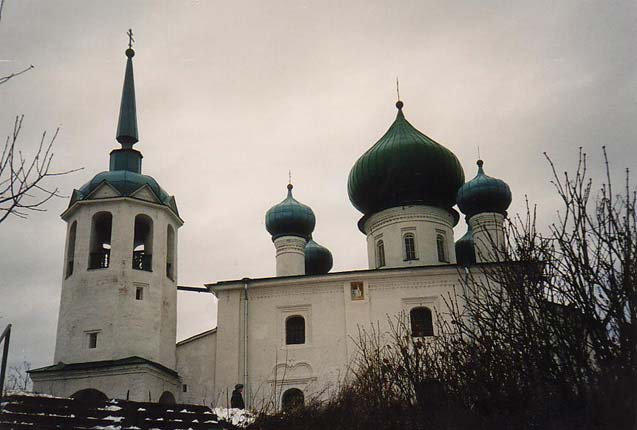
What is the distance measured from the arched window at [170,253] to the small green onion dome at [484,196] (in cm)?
995

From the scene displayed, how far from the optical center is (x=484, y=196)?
25844 millimetres

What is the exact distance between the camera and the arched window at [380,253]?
2628cm

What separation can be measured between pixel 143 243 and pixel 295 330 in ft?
18.5

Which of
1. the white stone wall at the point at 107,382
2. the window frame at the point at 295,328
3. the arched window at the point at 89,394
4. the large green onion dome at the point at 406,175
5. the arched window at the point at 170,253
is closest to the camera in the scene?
the white stone wall at the point at 107,382

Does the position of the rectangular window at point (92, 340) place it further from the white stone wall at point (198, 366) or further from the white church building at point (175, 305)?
the white stone wall at point (198, 366)

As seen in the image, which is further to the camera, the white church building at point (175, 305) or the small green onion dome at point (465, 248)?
the small green onion dome at point (465, 248)

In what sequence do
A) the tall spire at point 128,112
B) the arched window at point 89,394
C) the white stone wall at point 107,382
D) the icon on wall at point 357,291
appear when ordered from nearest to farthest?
the white stone wall at point 107,382
the arched window at point 89,394
the icon on wall at point 357,291
the tall spire at point 128,112

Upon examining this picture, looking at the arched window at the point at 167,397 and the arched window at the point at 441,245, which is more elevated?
the arched window at the point at 441,245

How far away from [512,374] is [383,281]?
14.7 m

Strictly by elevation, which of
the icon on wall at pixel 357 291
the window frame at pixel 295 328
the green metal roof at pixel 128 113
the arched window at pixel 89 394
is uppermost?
the green metal roof at pixel 128 113

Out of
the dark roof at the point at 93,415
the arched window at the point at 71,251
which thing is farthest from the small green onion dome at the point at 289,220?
the dark roof at the point at 93,415

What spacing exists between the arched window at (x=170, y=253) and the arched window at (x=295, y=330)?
395 cm

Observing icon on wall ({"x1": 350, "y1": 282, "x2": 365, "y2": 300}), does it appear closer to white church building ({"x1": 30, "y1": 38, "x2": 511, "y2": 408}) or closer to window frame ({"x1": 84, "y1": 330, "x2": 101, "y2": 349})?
white church building ({"x1": 30, "y1": 38, "x2": 511, "y2": 408})

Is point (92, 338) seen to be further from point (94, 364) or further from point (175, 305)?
point (175, 305)
